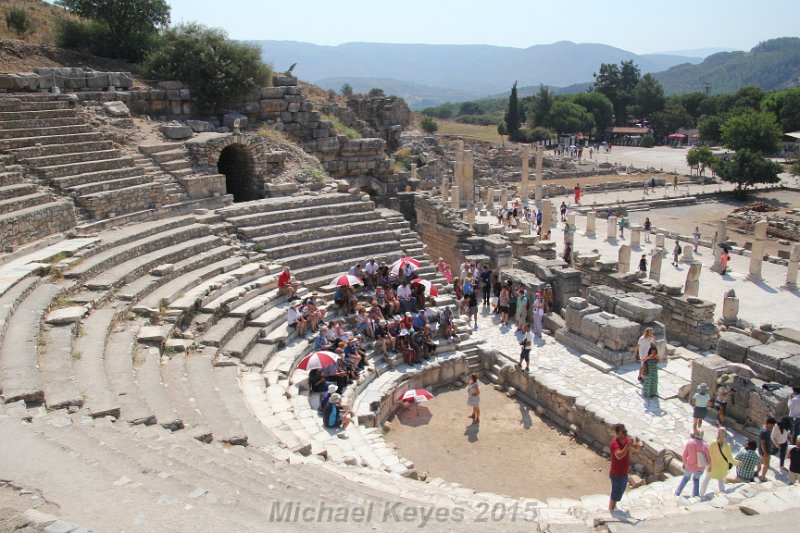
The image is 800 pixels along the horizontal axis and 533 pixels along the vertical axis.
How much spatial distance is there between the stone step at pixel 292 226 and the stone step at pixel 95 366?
20.5 ft

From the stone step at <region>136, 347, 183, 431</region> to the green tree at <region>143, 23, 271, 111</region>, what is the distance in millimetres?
14545

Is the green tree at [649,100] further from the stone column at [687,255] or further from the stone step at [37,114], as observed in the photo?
the stone step at [37,114]

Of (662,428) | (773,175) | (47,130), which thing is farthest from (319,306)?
(773,175)

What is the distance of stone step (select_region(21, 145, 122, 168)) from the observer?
16797 millimetres

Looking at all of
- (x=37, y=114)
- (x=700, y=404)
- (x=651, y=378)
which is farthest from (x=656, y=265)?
(x=37, y=114)

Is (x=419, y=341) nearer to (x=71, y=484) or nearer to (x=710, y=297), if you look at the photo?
(x=71, y=484)

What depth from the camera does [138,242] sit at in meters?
15.6

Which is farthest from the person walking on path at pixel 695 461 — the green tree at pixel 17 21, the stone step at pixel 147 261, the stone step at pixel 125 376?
the green tree at pixel 17 21

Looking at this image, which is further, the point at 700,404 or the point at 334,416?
the point at 700,404

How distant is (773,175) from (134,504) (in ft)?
167

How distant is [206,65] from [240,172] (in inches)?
167

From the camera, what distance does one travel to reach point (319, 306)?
1622cm

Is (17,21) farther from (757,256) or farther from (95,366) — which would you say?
(757,256)

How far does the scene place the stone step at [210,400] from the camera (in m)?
9.27
